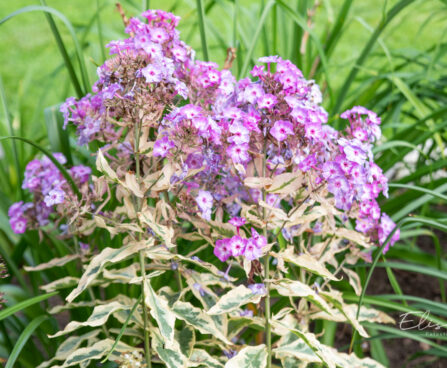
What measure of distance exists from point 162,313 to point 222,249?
8.1 inches

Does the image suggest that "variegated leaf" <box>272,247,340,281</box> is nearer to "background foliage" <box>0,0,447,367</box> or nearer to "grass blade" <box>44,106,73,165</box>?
"background foliage" <box>0,0,447,367</box>

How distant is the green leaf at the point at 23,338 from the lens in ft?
4.52

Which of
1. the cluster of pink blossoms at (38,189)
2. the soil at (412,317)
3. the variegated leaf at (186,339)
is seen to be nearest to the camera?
the variegated leaf at (186,339)

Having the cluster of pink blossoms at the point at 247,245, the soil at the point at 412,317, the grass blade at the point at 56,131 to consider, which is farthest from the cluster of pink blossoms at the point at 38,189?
the soil at the point at 412,317

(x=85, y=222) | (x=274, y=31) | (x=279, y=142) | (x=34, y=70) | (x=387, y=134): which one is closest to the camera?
(x=279, y=142)

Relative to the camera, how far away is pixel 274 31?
84.4 inches

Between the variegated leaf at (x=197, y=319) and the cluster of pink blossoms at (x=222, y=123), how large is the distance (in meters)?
0.17

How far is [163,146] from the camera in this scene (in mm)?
1285

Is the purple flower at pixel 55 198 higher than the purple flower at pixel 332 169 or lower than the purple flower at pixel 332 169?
lower

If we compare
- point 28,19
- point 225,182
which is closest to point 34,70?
point 28,19

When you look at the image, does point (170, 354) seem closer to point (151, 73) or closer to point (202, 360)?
point (202, 360)

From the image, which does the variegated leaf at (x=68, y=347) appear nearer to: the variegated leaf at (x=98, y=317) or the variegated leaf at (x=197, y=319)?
the variegated leaf at (x=98, y=317)

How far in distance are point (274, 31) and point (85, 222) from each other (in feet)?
3.50

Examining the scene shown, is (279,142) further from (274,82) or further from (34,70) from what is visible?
(34,70)
